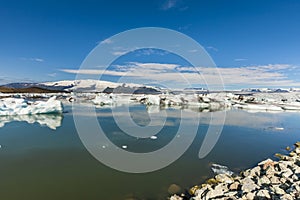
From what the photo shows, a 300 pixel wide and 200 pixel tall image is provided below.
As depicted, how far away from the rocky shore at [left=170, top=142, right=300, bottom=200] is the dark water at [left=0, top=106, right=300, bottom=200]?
1.10 ft

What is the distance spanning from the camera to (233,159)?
4012 millimetres

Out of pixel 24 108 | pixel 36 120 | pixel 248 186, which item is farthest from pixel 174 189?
pixel 24 108

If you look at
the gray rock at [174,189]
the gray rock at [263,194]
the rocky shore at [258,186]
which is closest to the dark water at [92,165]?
the gray rock at [174,189]

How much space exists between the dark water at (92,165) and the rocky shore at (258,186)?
34 centimetres

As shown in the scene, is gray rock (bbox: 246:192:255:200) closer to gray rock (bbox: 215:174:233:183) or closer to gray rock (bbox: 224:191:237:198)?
gray rock (bbox: 224:191:237:198)

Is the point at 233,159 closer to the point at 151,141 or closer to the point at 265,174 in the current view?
the point at 265,174

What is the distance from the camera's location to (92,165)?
354 centimetres

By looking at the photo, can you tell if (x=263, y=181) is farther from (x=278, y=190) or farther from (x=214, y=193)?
(x=214, y=193)

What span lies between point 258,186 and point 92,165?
7.69ft

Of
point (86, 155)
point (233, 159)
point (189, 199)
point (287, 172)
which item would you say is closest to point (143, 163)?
point (86, 155)

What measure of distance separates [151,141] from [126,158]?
134 centimetres

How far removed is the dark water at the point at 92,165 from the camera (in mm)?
2688

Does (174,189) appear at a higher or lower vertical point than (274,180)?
lower

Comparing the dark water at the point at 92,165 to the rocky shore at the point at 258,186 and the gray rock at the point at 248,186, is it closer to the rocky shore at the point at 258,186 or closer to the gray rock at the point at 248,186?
the rocky shore at the point at 258,186
